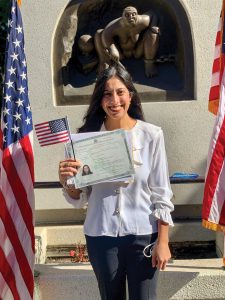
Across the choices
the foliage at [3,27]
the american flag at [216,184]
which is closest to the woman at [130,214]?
the american flag at [216,184]

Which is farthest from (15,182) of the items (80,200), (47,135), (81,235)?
(81,235)

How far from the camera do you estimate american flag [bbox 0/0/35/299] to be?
3.28 metres

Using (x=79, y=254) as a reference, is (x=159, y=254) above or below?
above

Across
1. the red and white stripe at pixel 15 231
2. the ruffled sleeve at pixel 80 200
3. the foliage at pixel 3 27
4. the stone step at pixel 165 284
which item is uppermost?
the foliage at pixel 3 27

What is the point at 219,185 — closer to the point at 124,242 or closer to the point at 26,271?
the point at 124,242

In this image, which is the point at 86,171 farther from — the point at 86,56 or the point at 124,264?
the point at 86,56

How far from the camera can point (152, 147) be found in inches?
97.7

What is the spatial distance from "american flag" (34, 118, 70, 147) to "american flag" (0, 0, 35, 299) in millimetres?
640

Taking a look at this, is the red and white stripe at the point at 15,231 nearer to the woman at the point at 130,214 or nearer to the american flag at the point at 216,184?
the woman at the point at 130,214

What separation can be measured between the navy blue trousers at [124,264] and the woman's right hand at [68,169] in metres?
0.33

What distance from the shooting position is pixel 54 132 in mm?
2699

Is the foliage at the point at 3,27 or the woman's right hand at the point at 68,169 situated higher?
the foliage at the point at 3,27

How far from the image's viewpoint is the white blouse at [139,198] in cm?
245

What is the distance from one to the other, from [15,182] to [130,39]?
2075 millimetres
